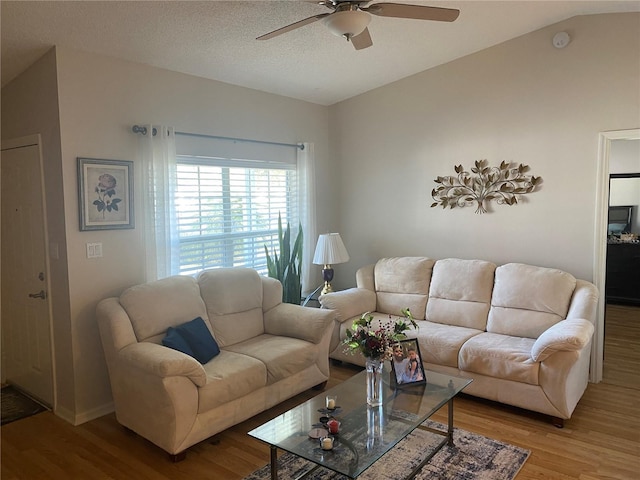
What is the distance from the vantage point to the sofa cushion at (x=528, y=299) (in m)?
3.67

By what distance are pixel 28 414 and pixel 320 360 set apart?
2197 mm

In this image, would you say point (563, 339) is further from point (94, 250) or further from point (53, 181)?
point (53, 181)

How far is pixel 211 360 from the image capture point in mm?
3258

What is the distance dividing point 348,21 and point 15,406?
11.9ft

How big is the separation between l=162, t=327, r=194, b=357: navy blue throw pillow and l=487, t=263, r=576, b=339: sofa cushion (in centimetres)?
242

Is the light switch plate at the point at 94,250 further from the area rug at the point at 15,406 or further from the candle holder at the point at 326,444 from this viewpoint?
the candle holder at the point at 326,444

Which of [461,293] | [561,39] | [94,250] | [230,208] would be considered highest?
[561,39]

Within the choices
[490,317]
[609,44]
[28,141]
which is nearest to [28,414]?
[28,141]

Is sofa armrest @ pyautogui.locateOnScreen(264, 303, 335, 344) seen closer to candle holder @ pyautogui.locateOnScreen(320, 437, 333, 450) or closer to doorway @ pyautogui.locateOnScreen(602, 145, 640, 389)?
candle holder @ pyautogui.locateOnScreen(320, 437, 333, 450)

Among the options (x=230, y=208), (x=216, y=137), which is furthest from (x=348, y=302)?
(x=216, y=137)

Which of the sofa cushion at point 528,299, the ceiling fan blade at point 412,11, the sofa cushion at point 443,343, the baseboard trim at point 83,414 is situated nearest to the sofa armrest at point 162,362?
the baseboard trim at point 83,414

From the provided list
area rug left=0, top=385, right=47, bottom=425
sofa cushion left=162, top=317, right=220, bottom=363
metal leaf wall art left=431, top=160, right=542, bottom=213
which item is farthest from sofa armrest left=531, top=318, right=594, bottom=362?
area rug left=0, top=385, right=47, bottom=425

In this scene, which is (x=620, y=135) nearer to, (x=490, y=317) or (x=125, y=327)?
(x=490, y=317)

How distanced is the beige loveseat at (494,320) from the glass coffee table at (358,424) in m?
0.60
